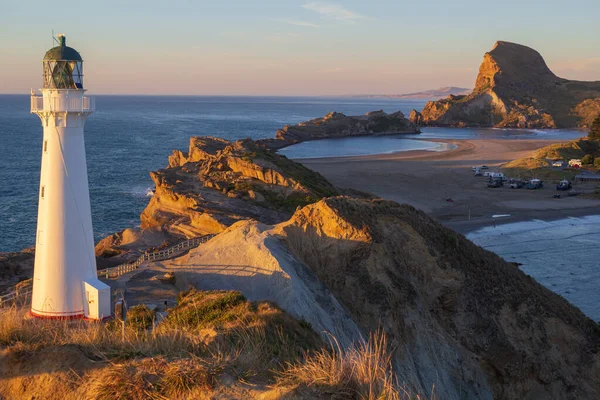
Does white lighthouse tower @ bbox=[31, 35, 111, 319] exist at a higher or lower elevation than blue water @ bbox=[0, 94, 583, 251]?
higher

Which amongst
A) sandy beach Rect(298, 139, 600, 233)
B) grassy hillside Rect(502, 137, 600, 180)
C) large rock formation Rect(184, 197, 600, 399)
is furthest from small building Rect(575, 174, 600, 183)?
large rock formation Rect(184, 197, 600, 399)

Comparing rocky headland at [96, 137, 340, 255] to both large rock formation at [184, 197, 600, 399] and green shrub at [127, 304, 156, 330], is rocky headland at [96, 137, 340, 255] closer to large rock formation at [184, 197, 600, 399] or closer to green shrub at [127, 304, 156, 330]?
large rock formation at [184, 197, 600, 399]

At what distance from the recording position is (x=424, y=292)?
62.5 feet

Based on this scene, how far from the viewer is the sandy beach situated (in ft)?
194

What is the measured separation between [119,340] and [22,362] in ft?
3.91

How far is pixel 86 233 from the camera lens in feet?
51.1

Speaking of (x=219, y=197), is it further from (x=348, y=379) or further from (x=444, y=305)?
(x=348, y=379)

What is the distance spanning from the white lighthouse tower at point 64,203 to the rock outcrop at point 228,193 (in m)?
22.3

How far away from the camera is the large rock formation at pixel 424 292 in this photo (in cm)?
1723

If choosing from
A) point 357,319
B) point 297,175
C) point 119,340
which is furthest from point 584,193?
point 119,340

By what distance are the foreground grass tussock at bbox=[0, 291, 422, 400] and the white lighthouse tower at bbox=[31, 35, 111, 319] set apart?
575 cm

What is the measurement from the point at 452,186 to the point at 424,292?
190 feet

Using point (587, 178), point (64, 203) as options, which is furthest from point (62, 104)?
point (587, 178)

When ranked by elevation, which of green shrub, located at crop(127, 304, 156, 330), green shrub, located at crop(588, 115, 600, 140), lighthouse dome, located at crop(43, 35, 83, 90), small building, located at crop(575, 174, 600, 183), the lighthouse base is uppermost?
lighthouse dome, located at crop(43, 35, 83, 90)
